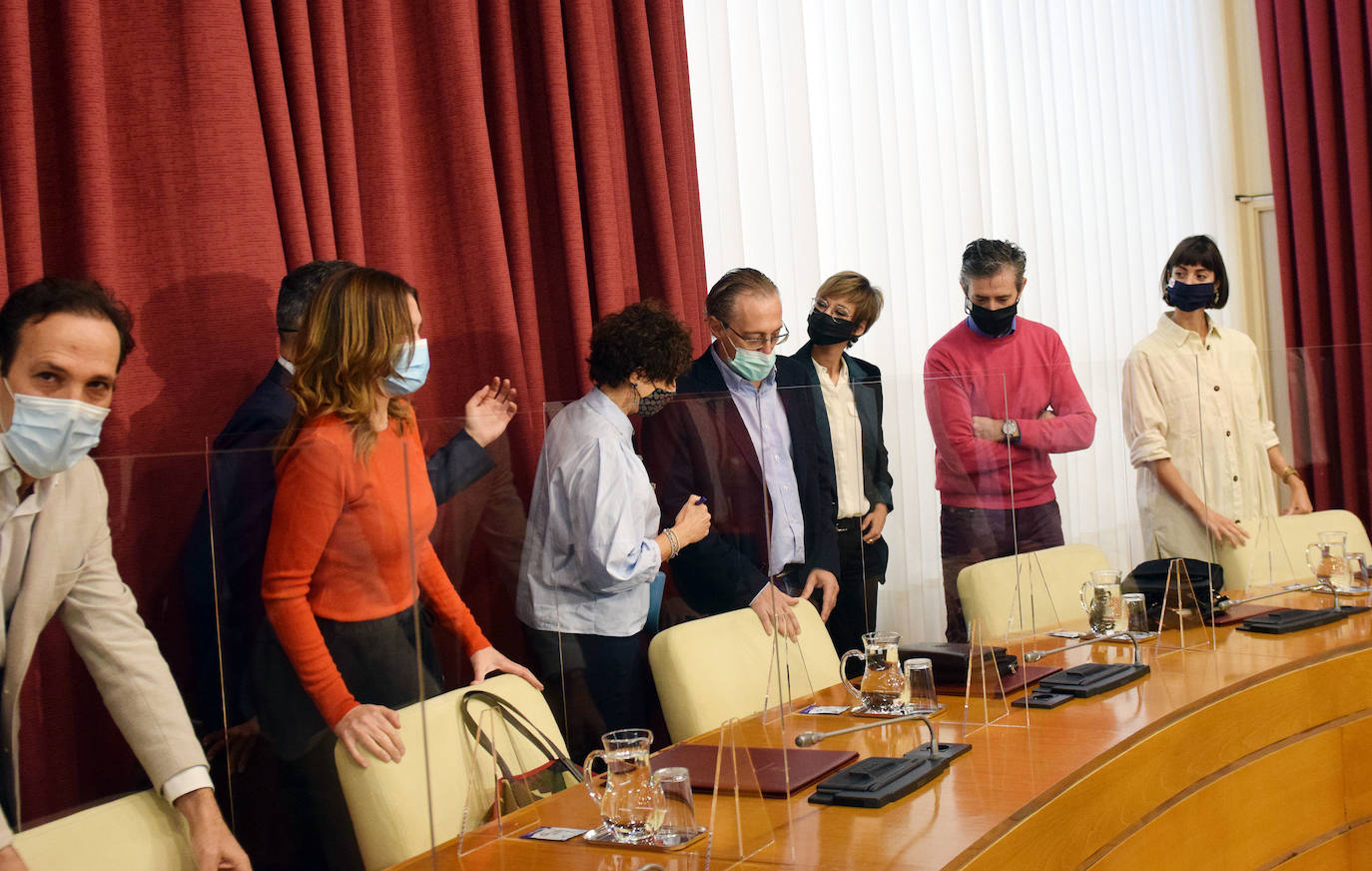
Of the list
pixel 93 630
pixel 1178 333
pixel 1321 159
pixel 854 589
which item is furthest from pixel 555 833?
pixel 1321 159

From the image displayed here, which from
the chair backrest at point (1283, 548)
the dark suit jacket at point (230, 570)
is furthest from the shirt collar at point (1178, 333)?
the dark suit jacket at point (230, 570)

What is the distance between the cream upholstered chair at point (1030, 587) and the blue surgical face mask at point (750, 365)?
67 centimetres

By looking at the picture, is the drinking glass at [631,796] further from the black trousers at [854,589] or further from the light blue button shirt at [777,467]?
the black trousers at [854,589]

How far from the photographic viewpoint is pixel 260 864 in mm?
1500

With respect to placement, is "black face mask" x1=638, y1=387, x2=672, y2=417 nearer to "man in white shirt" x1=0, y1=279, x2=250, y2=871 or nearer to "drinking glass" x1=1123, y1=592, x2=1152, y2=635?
"man in white shirt" x1=0, y1=279, x2=250, y2=871

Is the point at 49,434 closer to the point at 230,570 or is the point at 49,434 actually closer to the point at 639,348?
the point at 230,570

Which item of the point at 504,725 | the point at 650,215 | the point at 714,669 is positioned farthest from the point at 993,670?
the point at 650,215

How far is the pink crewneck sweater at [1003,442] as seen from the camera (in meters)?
2.87

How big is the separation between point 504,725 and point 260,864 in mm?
470

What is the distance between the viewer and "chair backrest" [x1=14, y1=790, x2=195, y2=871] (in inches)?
54.5

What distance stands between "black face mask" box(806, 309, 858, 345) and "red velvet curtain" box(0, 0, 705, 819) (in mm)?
499

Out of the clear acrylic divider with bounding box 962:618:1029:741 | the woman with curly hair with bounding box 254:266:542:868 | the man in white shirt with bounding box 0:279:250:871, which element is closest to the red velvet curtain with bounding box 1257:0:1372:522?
the clear acrylic divider with bounding box 962:618:1029:741

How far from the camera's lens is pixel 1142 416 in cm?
327

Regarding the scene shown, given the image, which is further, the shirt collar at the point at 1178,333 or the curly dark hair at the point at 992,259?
the curly dark hair at the point at 992,259
